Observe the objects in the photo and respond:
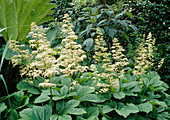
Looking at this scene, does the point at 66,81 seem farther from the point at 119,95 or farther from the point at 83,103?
the point at 119,95

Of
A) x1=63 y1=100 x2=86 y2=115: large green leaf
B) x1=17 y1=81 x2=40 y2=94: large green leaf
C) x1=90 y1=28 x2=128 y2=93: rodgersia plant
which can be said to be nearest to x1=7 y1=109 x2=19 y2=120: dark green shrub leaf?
x1=17 y1=81 x2=40 y2=94: large green leaf

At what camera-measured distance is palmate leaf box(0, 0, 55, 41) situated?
2.10 meters

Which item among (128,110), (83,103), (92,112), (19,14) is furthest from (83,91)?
(19,14)

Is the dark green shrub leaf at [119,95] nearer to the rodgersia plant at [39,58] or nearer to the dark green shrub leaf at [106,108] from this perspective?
the dark green shrub leaf at [106,108]

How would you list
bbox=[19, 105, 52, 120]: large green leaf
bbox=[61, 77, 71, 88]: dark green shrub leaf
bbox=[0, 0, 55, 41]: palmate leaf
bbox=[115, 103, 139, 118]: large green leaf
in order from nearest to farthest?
bbox=[19, 105, 52, 120]: large green leaf, bbox=[115, 103, 139, 118]: large green leaf, bbox=[61, 77, 71, 88]: dark green shrub leaf, bbox=[0, 0, 55, 41]: palmate leaf

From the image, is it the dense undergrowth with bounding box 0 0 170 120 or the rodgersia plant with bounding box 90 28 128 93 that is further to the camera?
the rodgersia plant with bounding box 90 28 128 93

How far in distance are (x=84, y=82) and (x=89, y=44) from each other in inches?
30.5

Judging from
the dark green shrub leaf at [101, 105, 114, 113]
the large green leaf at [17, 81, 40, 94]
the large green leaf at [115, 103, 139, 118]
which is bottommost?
Result: the large green leaf at [115, 103, 139, 118]

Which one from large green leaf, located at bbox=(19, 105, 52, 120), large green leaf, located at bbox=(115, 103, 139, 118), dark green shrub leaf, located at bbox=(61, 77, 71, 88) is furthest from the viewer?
dark green shrub leaf, located at bbox=(61, 77, 71, 88)

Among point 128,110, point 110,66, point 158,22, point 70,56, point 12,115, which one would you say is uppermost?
point 158,22

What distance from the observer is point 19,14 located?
2.25 meters

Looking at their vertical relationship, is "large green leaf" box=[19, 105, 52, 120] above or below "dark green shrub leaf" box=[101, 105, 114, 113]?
above

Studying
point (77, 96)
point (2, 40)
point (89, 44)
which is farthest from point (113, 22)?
point (2, 40)

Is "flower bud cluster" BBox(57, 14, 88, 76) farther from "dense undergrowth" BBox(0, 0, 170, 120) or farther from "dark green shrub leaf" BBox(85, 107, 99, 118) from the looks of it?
"dark green shrub leaf" BBox(85, 107, 99, 118)
